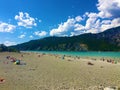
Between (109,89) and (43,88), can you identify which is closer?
(109,89)

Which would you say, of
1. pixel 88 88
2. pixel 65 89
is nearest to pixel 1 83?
pixel 65 89

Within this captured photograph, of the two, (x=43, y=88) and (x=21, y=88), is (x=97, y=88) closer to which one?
(x=43, y=88)

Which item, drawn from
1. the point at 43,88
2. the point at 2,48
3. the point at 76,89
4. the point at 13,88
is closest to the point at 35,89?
the point at 43,88

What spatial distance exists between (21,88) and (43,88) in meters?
1.67

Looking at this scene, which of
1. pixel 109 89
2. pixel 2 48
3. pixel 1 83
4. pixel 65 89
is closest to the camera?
pixel 109 89

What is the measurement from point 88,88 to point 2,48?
84.3 m

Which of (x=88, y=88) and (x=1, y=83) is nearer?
(x=88, y=88)

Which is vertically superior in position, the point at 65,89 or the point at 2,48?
the point at 2,48

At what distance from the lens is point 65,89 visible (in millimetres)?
15703

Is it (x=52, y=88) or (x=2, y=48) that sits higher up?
(x=2, y=48)

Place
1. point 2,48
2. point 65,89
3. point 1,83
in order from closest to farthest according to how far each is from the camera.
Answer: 1. point 65,89
2. point 1,83
3. point 2,48

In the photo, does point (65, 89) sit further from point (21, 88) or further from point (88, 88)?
point (21, 88)

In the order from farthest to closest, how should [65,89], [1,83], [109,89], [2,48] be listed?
[2,48] < [1,83] < [65,89] < [109,89]

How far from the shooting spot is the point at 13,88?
52.8ft
